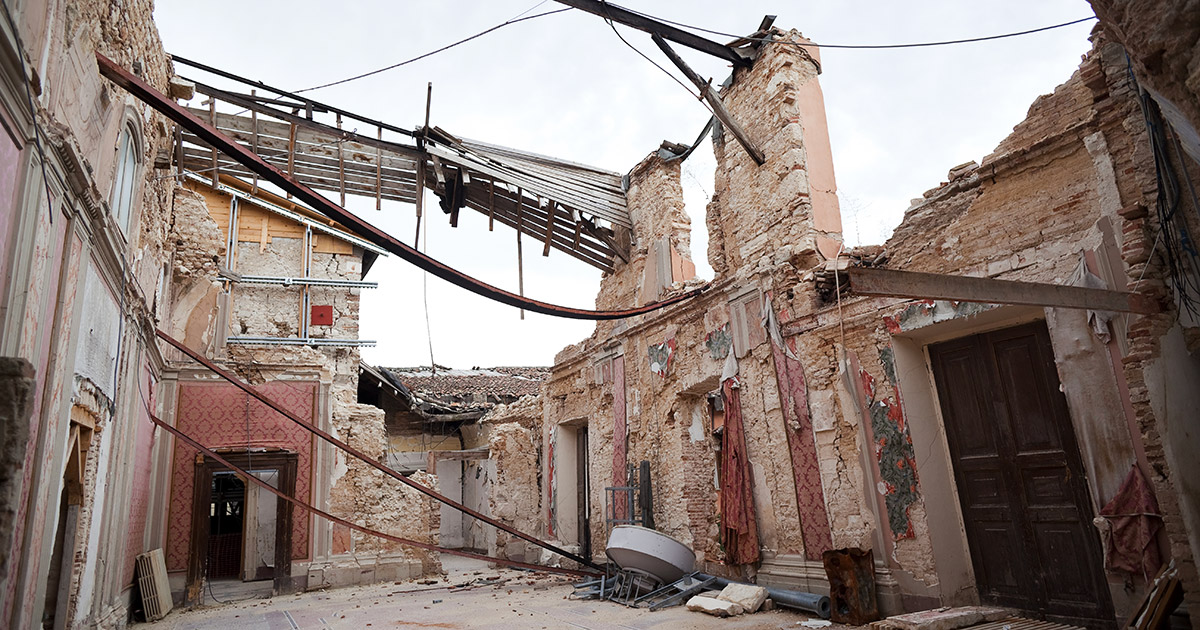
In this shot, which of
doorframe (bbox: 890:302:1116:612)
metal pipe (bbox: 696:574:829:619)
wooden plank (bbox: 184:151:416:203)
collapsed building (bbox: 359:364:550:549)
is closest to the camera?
doorframe (bbox: 890:302:1116:612)

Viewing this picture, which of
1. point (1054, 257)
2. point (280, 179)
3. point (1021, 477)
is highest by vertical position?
point (280, 179)

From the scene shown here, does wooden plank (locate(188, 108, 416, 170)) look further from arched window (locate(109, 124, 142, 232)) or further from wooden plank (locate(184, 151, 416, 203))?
arched window (locate(109, 124, 142, 232))

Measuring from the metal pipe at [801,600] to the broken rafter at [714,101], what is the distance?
17.4 ft

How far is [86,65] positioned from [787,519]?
7.61 m

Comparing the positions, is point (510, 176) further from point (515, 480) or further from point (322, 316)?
point (515, 480)

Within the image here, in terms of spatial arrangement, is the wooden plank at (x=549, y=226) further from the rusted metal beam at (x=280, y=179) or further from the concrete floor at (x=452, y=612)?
the rusted metal beam at (x=280, y=179)

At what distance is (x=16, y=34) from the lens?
2.93 meters

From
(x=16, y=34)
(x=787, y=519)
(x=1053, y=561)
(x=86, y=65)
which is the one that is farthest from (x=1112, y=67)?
(x=86, y=65)

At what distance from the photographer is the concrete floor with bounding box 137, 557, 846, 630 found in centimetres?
698

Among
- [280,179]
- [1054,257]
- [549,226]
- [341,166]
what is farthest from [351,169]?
[1054,257]

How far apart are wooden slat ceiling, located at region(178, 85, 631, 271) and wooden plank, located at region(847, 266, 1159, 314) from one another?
27.3ft

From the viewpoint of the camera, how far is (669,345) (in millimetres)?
10055

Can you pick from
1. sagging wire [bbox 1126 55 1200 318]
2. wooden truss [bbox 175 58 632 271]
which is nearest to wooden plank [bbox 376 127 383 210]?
wooden truss [bbox 175 58 632 271]

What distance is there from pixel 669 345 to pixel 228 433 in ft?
24.8
